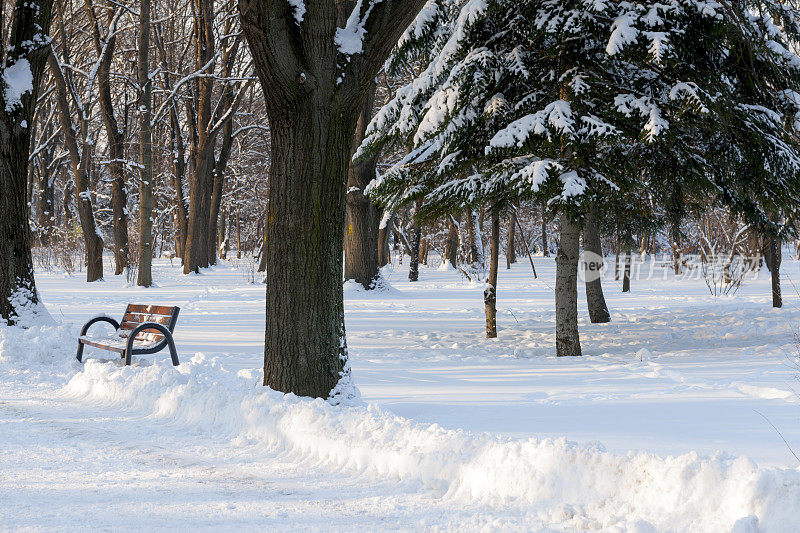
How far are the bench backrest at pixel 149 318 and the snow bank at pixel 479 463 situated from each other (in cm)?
113

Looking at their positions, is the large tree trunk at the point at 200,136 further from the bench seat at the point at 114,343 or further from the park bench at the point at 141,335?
the bench seat at the point at 114,343

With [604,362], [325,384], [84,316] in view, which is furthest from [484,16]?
[84,316]

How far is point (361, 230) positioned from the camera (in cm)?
1745

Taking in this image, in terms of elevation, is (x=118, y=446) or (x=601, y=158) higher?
(x=601, y=158)

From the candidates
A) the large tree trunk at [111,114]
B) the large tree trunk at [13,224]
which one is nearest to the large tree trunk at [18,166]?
the large tree trunk at [13,224]

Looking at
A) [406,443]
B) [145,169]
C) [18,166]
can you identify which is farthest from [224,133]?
[406,443]

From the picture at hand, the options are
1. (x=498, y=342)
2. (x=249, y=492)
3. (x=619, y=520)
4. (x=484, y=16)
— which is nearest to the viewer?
(x=619, y=520)

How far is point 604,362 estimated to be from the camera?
915 centimetres

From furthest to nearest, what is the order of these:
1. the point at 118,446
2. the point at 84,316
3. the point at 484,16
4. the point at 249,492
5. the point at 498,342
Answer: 1. the point at 84,316
2. the point at 498,342
3. the point at 484,16
4. the point at 118,446
5. the point at 249,492

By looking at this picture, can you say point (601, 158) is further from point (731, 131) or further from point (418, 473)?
point (418, 473)

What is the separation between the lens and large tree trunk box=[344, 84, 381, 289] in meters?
17.4

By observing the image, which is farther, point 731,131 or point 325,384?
point 731,131

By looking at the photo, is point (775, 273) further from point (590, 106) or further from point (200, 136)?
point (200, 136)

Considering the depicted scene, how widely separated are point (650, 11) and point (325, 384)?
253 inches
